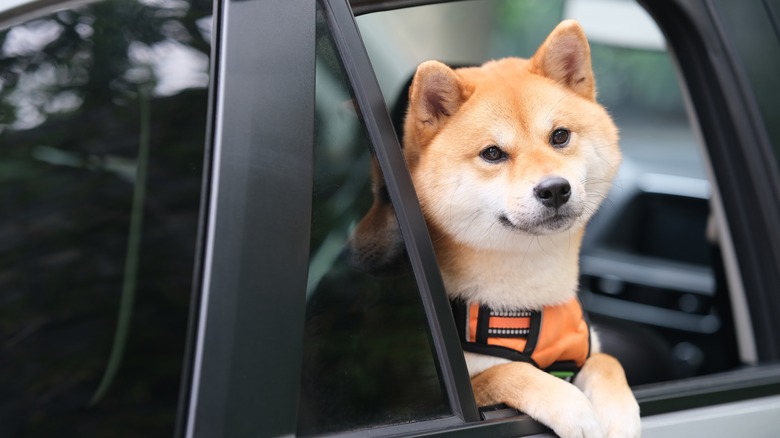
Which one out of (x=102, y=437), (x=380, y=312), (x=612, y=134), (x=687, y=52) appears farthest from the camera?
(x=687, y=52)

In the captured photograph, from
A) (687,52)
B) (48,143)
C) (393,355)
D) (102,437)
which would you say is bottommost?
(102,437)

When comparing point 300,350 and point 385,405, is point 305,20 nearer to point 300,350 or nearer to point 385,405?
point 300,350

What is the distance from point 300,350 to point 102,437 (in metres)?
0.34

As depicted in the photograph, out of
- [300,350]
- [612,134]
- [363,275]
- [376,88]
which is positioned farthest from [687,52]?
[300,350]

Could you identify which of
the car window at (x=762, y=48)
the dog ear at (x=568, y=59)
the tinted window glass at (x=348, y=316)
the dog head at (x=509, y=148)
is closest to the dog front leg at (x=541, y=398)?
the tinted window glass at (x=348, y=316)

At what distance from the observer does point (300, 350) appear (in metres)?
1.31

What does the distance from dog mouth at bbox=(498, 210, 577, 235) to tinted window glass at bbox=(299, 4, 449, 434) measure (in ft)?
1.48

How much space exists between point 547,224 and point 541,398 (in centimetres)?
42

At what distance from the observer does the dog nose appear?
1.80 m

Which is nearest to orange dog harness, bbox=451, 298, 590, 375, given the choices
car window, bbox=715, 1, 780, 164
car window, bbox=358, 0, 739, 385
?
car window, bbox=715, 1, 780, 164

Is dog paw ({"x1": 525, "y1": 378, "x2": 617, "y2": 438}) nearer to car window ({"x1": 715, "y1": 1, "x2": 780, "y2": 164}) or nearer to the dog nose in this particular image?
the dog nose

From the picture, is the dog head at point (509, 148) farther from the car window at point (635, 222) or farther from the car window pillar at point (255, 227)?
the car window at point (635, 222)

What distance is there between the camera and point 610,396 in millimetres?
1747

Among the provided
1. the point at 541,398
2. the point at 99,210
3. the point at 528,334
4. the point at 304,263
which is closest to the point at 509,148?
the point at 528,334
